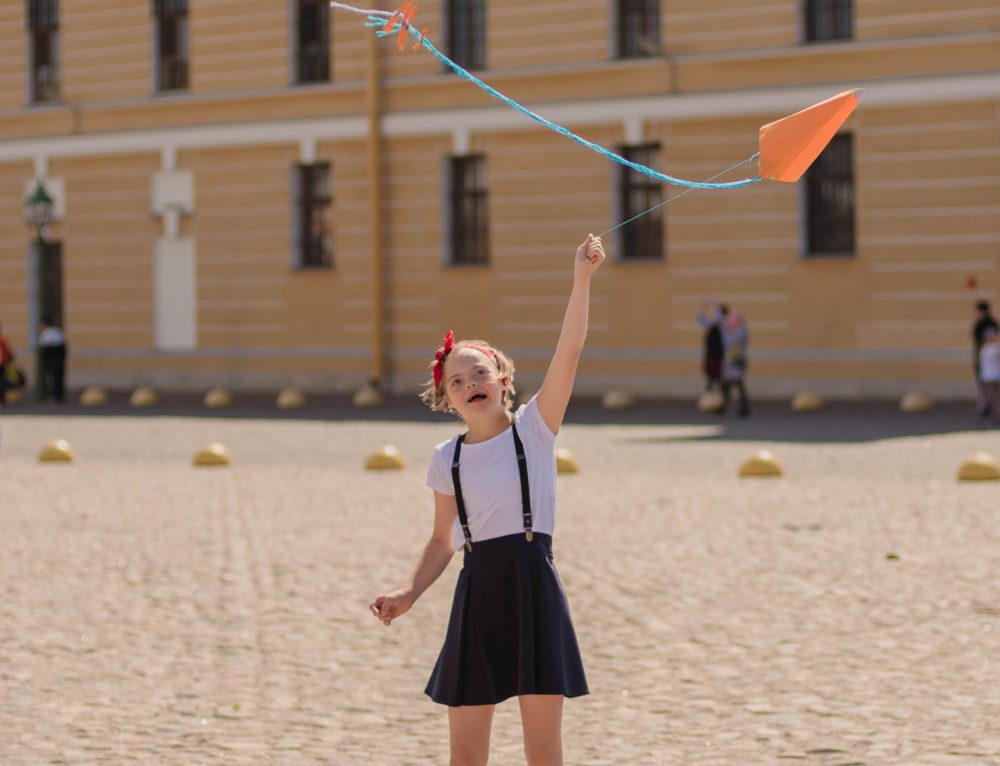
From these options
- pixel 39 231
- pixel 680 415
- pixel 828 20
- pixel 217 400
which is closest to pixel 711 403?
pixel 680 415

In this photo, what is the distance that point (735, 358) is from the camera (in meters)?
25.8

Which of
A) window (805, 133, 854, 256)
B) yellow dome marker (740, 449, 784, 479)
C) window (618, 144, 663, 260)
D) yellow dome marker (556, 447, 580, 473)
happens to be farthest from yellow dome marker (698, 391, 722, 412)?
yellow dome marker (740, 449, 784, 479)

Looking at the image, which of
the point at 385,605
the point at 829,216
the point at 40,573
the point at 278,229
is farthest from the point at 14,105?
the point at 385,605

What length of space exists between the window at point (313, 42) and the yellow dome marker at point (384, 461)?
1679 centimetres

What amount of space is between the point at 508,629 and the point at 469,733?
310 millimetres

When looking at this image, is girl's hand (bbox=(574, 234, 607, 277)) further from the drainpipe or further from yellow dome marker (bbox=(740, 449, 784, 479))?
the drainpipe

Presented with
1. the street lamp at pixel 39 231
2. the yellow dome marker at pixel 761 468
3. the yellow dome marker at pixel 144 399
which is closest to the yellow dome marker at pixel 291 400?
the yellow dome marker at pixel 144 399

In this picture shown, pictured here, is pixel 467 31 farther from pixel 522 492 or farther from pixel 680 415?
pixel 522 492

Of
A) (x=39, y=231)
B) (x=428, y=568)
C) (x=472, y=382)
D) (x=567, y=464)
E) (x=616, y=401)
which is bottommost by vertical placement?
(x=616, y=401)

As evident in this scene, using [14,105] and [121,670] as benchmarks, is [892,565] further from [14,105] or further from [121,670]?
[14,105]

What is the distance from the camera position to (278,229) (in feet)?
112

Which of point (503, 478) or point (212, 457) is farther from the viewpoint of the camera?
point (212, 457)

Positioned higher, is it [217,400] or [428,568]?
[428,568]

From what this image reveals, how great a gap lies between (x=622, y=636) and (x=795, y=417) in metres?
16.8
